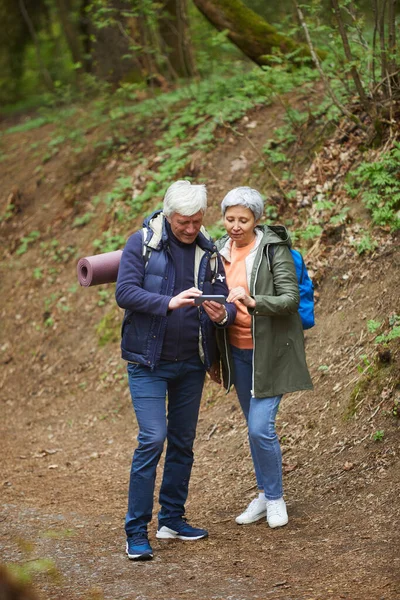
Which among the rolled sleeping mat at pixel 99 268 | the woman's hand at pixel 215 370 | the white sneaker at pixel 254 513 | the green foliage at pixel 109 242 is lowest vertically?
the green foliage at pixel 109 242

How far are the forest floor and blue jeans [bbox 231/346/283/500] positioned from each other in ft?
1.17

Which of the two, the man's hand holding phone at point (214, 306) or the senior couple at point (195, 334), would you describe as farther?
the senior couple at point (195, 334)

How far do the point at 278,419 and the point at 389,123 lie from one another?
147 inches

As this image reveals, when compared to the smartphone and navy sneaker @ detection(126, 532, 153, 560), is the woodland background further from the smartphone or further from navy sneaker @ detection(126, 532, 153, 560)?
the smartphone

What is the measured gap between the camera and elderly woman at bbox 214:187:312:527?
16.2 ft

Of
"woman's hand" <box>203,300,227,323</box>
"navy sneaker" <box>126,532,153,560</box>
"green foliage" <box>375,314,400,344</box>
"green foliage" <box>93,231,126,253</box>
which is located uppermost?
"woman's hand" <box>203,300,227,323</box>

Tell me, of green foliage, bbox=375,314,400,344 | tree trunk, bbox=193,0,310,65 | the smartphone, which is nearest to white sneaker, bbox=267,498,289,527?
the smartphone

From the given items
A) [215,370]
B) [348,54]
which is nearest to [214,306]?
[215,370]

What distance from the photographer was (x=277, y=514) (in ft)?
16.8

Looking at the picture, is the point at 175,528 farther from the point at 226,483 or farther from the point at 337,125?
the point at 337,125

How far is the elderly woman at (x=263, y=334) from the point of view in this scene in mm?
4926

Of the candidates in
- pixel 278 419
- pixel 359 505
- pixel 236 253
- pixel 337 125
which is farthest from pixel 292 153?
pixel 359 505

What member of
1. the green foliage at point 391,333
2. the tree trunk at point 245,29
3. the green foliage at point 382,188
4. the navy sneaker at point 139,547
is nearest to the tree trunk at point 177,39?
the tree trunk at point 245,29

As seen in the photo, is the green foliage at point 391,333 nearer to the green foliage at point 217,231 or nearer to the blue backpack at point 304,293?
the blue backpack at point 304,293
